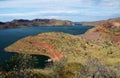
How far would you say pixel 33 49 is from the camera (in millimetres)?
136125

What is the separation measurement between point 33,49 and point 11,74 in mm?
87455

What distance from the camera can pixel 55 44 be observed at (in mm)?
126688

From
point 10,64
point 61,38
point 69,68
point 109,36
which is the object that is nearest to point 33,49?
point 61,38

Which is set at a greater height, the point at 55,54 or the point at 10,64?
the point at 10,64

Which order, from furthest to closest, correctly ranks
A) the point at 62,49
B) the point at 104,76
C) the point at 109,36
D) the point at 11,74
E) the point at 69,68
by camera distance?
the point at 109,36 → the point at 62,49 → the point at 69,68 → the point at 11,74 → the point at 104,76

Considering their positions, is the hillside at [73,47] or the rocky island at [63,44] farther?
the rocky island at [63,44]

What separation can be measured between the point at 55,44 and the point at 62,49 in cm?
802

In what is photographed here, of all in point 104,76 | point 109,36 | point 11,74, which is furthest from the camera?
point 109,36

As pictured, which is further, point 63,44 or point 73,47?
point 63,44

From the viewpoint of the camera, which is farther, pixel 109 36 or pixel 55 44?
pixel 109 36

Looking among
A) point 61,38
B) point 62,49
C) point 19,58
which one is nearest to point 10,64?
point 19,58

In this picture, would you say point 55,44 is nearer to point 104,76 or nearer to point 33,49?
point 33,49

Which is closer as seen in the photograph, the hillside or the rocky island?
the hillside

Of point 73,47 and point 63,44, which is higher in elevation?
point 63,44
